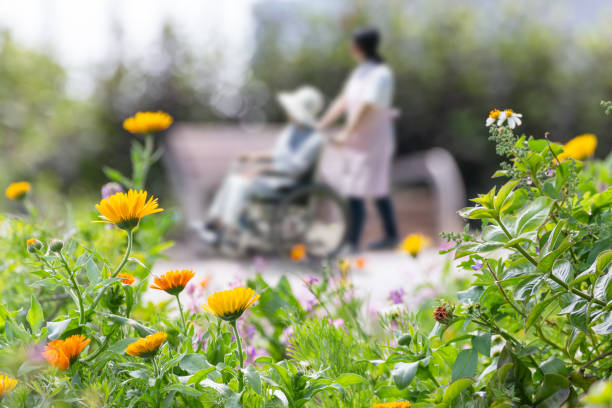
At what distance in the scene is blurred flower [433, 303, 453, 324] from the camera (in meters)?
0.75

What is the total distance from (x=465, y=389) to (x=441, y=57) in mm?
7528

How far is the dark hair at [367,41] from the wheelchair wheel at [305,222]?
1.07m

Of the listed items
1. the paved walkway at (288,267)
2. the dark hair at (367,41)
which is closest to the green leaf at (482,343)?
the paved walkway at (288,267)

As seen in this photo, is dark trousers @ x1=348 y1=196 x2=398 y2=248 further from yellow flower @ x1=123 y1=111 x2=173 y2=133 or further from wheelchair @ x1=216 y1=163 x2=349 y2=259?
yellow flower @ x1=123 y1=111 x2=173 y2=133

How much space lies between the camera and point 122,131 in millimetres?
7562

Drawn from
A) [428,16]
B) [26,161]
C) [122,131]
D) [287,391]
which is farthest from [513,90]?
[287,391]

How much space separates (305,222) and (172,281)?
12.6ft

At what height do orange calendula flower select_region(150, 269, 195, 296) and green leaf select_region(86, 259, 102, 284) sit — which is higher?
orange calendula flower select_region(150, 269, 195, 296)

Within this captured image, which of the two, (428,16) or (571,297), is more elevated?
(428,16)

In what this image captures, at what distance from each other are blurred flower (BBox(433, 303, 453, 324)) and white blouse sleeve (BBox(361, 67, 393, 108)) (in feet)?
11.9

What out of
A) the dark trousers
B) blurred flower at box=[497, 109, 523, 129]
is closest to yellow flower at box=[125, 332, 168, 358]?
blurred flower at box=[497, 109, 523, 129]

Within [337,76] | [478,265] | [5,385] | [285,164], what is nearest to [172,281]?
[5,385]

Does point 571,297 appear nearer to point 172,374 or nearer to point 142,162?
point 172,374

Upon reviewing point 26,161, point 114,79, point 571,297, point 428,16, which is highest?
point 428,16
